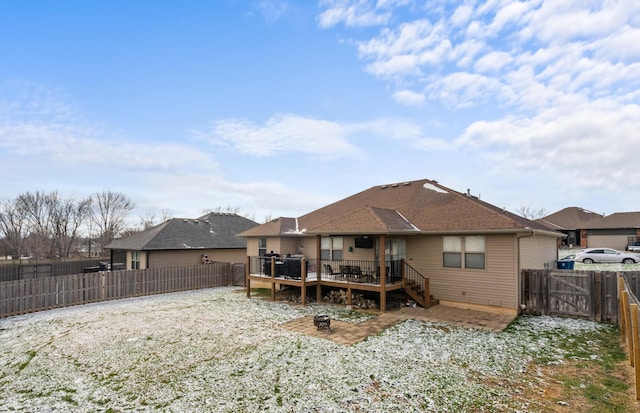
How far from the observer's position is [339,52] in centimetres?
1522

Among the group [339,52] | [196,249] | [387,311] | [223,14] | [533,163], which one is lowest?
[387,311]

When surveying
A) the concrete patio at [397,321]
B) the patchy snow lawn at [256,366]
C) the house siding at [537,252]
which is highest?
the house siding at [537,252]

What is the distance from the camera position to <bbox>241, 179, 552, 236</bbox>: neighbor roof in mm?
11477

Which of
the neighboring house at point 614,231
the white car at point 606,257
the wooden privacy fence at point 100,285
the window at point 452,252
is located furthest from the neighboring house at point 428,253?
the neighboring house at point 614,231

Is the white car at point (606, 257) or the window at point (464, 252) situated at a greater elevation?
the window at point (464, 252)

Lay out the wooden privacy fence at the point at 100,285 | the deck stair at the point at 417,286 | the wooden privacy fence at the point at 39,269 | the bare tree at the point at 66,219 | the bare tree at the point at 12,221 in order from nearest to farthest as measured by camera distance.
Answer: the wooden privacy fence at the point at 100,285
the deck stair at the point at 417,286
the wooden privacy fence at the point at 39,269
the bare tree at the point at 12,221
the bare tree at the point at 66,219

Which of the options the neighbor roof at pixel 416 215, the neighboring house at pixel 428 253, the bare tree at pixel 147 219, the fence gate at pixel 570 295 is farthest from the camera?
the bare tree at pixel 147 219

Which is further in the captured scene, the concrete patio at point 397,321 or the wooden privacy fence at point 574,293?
the wooden privacy fence at point 574,293

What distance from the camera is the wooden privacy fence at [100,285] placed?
38.6ft

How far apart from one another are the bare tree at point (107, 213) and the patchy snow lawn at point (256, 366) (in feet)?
141

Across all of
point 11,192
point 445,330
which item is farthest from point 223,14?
point 11,192

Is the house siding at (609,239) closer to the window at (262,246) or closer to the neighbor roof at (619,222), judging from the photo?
the neighbor roof at (619,222)

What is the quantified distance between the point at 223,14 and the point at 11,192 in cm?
4754

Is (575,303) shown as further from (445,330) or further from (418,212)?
(418,212)
